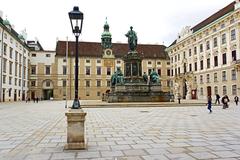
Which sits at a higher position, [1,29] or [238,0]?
[238,0]

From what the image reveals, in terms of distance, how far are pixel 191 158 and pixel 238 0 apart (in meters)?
47.3

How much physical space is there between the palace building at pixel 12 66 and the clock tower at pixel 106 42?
21.1m

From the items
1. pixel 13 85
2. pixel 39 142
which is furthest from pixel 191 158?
pixel 13 85

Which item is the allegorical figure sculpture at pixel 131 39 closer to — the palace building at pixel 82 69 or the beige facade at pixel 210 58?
the beige facade at pixel 210 58

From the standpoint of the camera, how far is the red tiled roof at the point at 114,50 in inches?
3049

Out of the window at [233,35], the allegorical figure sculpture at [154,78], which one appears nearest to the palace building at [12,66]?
the allegorical figure sculpture at [154,78]

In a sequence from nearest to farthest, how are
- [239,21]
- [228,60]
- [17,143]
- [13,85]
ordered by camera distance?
[17,143]
[239,21]
[228,60]
[13,85]

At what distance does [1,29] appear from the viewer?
158ft

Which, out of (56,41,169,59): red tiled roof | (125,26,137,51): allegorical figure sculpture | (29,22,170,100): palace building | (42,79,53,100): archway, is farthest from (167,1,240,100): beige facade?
(42,79,53,100): archway

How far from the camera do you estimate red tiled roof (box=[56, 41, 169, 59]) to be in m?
77.4

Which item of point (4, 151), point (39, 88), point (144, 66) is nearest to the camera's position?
point (4, 151)

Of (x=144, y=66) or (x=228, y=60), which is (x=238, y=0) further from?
(x=144, y=66)

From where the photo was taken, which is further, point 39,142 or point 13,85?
point 13,85

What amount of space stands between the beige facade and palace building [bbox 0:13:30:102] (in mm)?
38827
